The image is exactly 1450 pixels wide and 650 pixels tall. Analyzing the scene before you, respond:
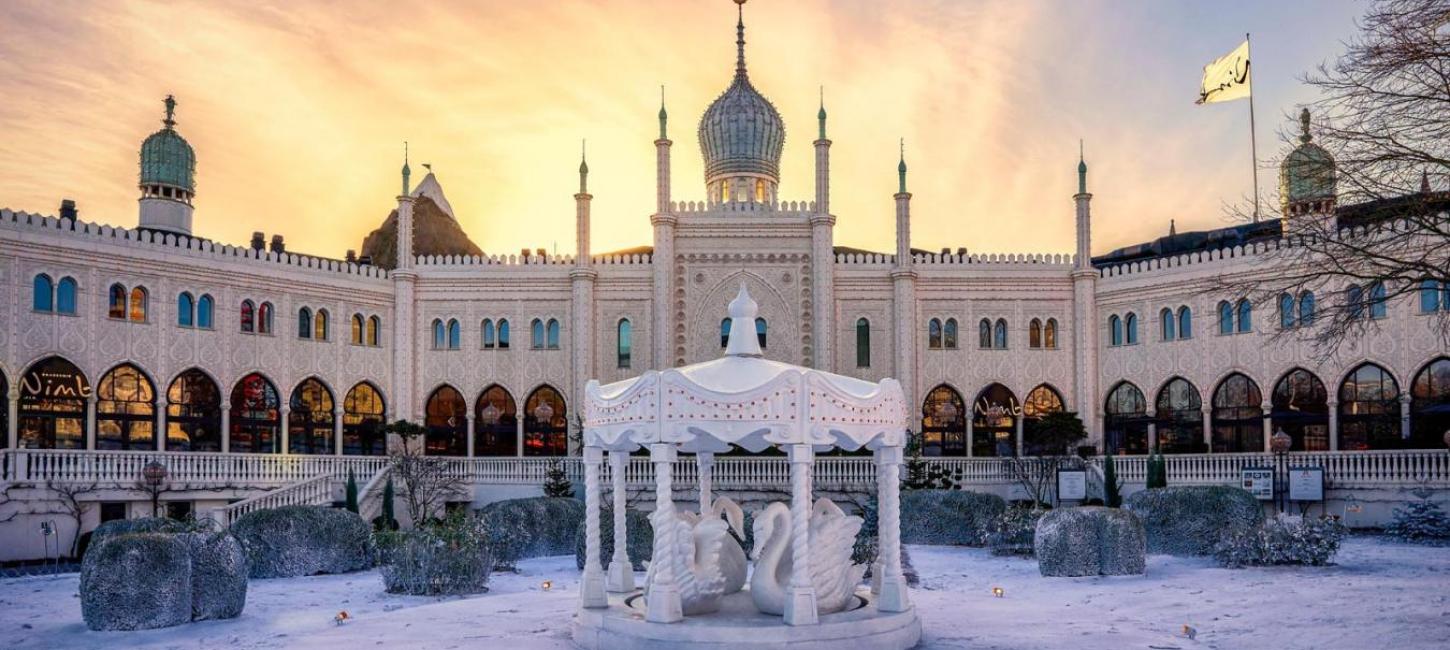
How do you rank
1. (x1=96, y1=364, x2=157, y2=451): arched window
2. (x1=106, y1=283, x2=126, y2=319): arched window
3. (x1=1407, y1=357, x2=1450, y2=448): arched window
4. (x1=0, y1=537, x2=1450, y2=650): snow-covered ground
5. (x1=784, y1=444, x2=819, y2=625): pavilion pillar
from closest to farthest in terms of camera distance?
(x1=784, y1=444, x2=819, y2=625): pavilion pillar, (x1=0, y1=537, x2=1450, y2=650): snow-covered ground, (x1=1407, y1=357, x2=1450, y2=448): arched window, (x1=96, y1=364, x2=157, y2=451): arched window, (x1=106, y1=283, x2=126, y2=319): arched window

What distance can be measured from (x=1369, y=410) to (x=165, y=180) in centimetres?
3669

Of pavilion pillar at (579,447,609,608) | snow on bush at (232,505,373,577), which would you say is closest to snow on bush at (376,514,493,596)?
snow on bush at (232,505,373,577)

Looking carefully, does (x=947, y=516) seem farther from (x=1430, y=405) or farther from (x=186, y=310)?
(x=186, y=310)

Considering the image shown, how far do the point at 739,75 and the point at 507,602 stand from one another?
28.4 meters

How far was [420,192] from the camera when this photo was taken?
68000mm

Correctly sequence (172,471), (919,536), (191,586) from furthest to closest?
(172,471)
(919,536)
(191,586)

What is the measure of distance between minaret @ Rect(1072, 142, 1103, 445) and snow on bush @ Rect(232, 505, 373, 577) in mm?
24159

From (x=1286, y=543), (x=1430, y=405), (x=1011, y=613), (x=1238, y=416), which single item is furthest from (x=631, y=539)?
(x=1430, y=405)

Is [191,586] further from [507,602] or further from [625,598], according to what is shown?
[625,598]

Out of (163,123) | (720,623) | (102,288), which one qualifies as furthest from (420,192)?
(720,623)

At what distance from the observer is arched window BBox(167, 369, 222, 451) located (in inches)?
1353

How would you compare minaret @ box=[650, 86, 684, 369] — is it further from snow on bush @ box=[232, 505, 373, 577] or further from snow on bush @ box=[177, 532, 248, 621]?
snow on bush @ box=[177, 532, 248, 621]

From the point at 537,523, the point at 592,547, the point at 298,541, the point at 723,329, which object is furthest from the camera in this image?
the point at 723,329

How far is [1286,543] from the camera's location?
2028cm
